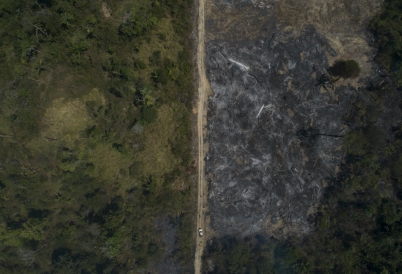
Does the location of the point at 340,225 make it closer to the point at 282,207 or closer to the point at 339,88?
the point at 282,207

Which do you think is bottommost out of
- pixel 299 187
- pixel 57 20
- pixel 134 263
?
pixel 134 263

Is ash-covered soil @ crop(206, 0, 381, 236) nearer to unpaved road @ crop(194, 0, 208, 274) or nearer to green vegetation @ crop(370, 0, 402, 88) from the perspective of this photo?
unpaved road @ crop(194, 0, 208, 274)

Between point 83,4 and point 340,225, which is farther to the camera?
point 340,225

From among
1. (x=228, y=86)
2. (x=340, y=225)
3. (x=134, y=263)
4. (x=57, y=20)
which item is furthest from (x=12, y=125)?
(x=340, y=225)

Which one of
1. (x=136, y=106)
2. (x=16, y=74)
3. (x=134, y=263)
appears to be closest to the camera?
(x=16, y=74)

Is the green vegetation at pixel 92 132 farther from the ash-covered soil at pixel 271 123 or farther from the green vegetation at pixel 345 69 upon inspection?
the green vegetation at pixel 345 69

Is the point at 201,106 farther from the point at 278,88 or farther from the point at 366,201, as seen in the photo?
the point at 366,201

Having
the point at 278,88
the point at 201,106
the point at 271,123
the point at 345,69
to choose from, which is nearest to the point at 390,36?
the point at 345,69
